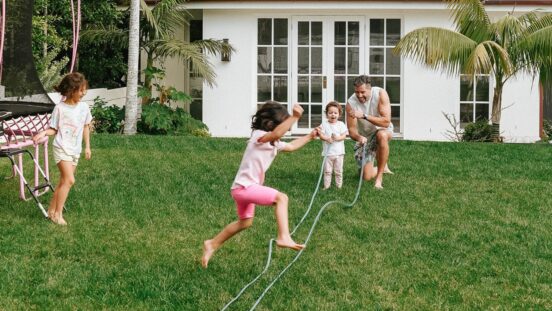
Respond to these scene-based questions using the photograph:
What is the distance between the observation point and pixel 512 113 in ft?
55.0

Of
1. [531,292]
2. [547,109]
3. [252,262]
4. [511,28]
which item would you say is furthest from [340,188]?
[547,109]

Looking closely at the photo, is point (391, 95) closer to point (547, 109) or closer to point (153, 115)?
point (547, 109)

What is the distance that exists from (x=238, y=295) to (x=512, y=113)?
489 inches

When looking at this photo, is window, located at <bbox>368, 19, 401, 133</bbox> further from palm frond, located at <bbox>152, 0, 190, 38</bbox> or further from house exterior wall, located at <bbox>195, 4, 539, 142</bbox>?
palm frond, located at <bbox>152, 0, 190, 38</bbox>

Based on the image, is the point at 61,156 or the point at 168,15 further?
the point at 168,15

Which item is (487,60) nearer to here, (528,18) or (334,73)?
(528,18)

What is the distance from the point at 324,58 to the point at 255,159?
36.5 feet

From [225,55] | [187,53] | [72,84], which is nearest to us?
[72,84]

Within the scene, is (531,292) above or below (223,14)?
below

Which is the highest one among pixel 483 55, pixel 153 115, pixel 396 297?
pixel 483 55

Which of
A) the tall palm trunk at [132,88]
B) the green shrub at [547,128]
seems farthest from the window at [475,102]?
the tall palm trunk at [132,88]

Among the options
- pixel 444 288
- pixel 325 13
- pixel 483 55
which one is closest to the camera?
pixel 444 288

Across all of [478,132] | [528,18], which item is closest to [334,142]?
[478,132]

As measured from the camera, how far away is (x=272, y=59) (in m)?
17.1
